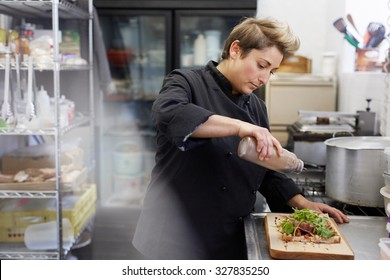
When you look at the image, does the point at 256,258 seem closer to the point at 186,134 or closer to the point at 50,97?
the point at 186,134

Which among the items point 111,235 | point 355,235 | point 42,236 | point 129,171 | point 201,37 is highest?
point 201,37

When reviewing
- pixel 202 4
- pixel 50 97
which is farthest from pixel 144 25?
pixel 50 97

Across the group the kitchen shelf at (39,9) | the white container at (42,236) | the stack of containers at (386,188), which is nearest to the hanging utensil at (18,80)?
the kitchen shelf at (39,9)

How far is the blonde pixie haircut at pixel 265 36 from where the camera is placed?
1.15 m

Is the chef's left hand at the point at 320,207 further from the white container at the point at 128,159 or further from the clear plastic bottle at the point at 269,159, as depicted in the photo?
the white container at the point at 128,159

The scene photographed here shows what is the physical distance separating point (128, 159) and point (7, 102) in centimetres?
107

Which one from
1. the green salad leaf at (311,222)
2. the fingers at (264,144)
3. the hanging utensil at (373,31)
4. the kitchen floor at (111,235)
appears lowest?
the kitchen floor at (111,235)

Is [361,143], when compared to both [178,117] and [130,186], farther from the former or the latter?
[130,186]

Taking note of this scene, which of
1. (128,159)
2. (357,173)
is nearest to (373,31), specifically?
(357,173)

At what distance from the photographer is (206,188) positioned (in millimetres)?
1231

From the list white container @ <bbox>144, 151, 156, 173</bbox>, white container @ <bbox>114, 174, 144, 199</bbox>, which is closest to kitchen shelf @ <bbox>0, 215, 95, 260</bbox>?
white container @ <bbox>114, 174, 144, 199</bbox>

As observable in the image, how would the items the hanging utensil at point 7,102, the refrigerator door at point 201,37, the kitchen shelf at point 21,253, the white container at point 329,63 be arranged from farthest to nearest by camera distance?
1. the refrigerator door at point 201,37
2. the white container at point 329,63
3. the kitchen shelf at point 21,253
4. the hanging utensil at point 7,102

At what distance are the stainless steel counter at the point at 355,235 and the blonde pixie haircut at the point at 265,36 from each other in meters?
0.42

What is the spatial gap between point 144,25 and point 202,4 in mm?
434
